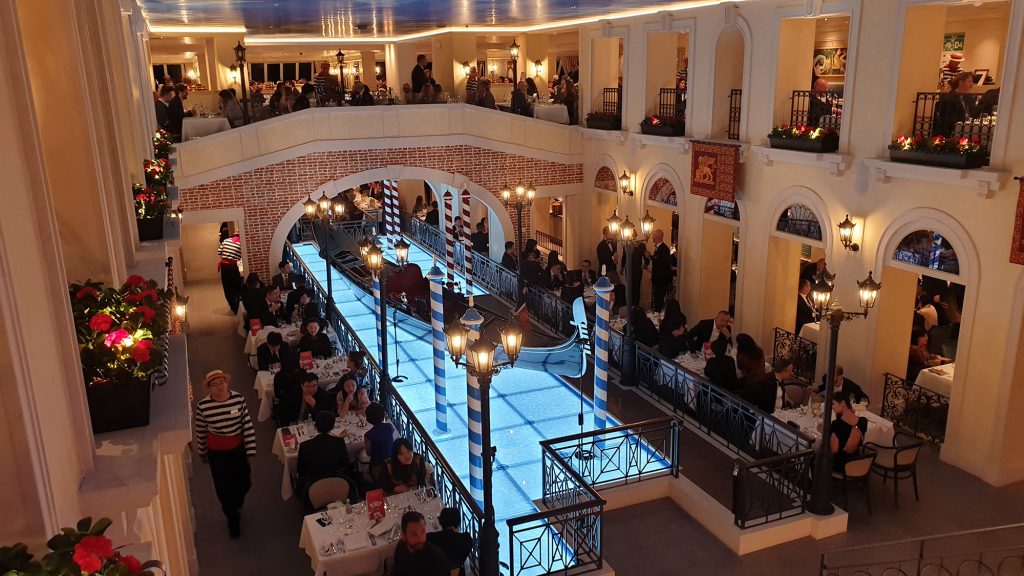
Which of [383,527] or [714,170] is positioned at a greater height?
[714,170]

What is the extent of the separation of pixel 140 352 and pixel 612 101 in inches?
664

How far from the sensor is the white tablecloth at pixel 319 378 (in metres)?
11.7

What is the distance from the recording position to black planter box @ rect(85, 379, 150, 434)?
3045 millimetres

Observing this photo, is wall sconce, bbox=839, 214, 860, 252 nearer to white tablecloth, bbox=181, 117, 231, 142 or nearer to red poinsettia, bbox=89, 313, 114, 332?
red poinsettia, bbox=89, 313, 114, 332

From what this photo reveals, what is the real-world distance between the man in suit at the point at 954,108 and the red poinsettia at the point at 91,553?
11.1 meters

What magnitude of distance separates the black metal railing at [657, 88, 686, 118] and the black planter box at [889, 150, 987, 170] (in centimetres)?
579

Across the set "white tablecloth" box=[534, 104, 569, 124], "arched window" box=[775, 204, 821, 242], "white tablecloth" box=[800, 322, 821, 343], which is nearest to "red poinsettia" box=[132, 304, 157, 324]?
"arched window" box=[775, 204, 821, 242]

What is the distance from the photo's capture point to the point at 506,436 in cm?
1179

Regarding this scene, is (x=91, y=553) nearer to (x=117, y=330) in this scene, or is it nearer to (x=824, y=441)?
(x=117, y=330)

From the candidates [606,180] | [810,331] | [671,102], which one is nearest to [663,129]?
[671,102]

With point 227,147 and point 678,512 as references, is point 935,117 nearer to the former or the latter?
point 678,512

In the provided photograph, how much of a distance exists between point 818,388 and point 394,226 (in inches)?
465

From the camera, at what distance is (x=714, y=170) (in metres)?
14.8

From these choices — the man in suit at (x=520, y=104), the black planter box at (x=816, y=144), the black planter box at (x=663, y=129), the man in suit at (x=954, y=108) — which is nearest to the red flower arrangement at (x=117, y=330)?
the man in suit at (x=954, y=108)
